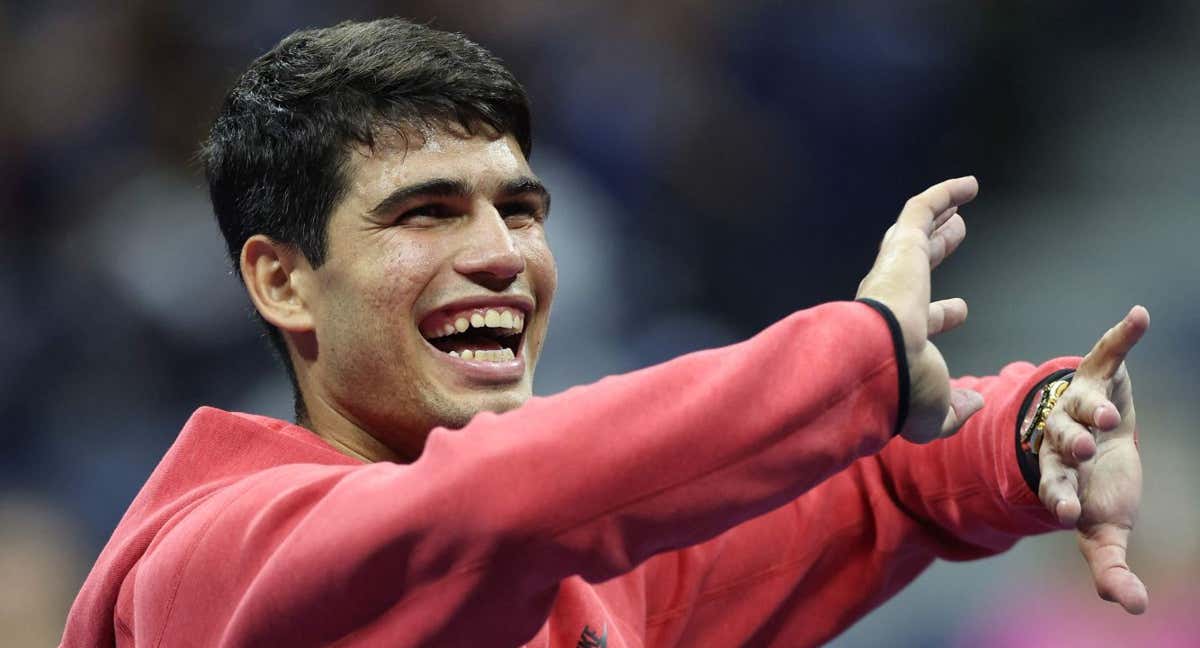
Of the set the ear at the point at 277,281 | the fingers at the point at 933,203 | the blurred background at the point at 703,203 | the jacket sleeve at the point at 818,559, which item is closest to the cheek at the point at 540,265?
the ear at the point at 277,281

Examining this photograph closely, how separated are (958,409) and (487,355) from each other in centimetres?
74

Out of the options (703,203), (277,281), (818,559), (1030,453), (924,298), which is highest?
(924,298)

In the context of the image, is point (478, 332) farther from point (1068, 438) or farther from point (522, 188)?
point (1068, 438)

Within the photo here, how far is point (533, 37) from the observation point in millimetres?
4133

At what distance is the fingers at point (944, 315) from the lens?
1675 mm

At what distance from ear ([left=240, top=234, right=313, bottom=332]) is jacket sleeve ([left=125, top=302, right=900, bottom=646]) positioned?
2.08 ft

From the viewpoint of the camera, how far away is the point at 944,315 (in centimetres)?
169

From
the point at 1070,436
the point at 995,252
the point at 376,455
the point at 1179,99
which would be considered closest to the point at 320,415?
the point at 376,455

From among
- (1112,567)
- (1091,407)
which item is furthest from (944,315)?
(1112,567)

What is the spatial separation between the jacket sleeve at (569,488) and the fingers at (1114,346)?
1.35ft

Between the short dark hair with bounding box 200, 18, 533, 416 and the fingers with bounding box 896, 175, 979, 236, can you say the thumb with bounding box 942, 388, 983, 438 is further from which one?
the short dark hair with bounding box 200, 18, 533, 416

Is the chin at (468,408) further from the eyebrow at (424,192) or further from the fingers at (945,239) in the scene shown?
the fingers at (945,239)

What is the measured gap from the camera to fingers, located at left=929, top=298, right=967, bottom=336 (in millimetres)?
1675

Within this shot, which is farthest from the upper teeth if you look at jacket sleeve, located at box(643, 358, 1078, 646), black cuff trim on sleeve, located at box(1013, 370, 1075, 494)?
black cuff trim on sleeve, located at box(1013, 370, 1075, 494)
